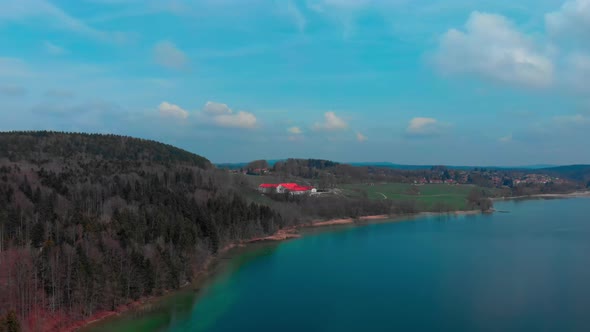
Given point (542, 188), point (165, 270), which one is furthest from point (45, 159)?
point (542, 188)

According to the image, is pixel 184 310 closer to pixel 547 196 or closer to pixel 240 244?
pixel 240 244

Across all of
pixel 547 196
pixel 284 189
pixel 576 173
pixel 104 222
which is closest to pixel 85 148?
pixel 284 189

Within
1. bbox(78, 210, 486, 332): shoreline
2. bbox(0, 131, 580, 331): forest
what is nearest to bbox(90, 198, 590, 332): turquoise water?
bbox(78, 210, 486, 332): shoreline

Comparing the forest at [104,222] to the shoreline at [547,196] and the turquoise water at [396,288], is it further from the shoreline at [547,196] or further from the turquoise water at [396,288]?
the shoreline at [547,196]

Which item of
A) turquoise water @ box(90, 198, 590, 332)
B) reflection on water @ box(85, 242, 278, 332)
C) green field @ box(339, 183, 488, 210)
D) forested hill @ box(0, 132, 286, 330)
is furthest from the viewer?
green field @ box(339, 183, 488, 210)

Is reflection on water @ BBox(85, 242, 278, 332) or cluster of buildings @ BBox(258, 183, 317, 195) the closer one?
reflection on water @ BBox(85, 242, 278, 332)

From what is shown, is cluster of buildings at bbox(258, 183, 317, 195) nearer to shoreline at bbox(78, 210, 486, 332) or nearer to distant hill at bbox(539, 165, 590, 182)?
shoreline at bbox(78, 210, 486, 332)
